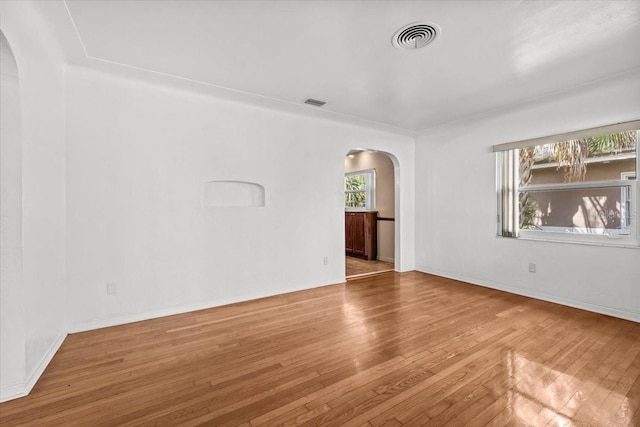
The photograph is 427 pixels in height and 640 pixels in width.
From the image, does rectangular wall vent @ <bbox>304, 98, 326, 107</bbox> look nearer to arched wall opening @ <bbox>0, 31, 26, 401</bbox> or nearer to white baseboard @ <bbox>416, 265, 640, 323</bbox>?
arched wall opening @ <bbox>0, 31, 26, 401</bbox>

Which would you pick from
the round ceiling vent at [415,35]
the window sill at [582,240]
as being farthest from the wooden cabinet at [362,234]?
the round ceiling vent at [415,35]

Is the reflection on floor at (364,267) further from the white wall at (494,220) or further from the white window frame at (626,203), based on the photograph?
the white window frame at (626,203)

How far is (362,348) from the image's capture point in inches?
95.3

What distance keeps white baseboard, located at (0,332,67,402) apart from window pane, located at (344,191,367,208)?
579 cm

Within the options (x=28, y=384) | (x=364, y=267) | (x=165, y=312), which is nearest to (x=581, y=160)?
(x=364, y=267)

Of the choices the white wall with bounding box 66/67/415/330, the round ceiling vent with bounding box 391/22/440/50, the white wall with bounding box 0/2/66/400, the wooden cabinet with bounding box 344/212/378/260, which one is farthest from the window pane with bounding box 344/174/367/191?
the white wall with bounding box 0/2/66/400

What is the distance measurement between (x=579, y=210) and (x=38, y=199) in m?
5.31

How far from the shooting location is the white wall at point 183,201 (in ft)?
9.15

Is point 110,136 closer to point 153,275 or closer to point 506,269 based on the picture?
point 153,275

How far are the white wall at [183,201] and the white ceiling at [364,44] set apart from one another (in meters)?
0.46

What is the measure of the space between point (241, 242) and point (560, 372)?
320 centimetres

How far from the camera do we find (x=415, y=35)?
2.29m

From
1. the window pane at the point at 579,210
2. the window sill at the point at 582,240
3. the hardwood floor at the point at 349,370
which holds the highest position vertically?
the window pane at the point at 579,210

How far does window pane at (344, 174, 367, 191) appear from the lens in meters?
6.96
